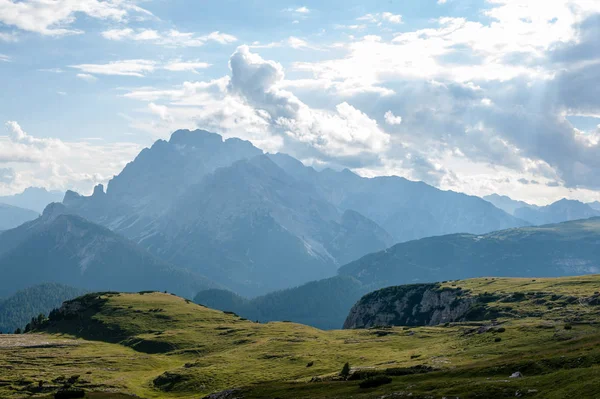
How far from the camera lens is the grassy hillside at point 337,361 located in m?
62.5

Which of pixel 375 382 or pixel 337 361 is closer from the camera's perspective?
pixel 375 382

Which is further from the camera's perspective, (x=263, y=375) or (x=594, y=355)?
(x=263, y=375)

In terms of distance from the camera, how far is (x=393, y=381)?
2798 inches

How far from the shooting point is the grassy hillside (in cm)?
6247

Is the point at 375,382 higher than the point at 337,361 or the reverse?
higher

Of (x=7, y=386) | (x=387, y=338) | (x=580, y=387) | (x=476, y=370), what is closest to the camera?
(x=580, y=387)

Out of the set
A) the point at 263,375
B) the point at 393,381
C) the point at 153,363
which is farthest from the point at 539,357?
the point at 153,363

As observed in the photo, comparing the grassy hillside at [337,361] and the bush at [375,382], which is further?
the bush at [375,382]

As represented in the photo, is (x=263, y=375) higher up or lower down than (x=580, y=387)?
lower down

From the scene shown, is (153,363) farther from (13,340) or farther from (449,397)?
(449,397)

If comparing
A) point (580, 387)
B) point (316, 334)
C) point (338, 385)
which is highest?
point (580, 387)

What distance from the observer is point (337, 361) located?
122 metres

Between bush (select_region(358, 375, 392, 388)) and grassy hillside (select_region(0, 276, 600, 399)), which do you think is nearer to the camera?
grassy hillside (select_region(0, 276, 600, 399))

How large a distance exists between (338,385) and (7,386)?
78.5 m
